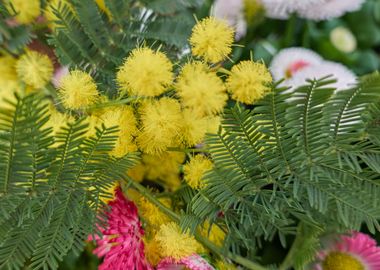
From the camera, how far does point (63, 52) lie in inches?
15.4

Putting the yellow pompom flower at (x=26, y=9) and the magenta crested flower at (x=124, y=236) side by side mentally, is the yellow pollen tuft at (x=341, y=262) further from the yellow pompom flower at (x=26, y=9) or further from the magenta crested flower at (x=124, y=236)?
the yellow pompom flower at (x=26, y=9)

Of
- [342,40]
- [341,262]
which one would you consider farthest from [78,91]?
[342,40]

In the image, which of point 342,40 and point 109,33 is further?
point 342,40

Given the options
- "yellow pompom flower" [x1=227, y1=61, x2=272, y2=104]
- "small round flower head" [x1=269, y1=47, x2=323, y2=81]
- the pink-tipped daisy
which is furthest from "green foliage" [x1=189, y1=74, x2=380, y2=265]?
"small round flower head" [x1=269, y1=47, x2=323, y2=81]

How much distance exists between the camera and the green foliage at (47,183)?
289 millimetres

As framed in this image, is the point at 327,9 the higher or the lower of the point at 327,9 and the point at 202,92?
the higher

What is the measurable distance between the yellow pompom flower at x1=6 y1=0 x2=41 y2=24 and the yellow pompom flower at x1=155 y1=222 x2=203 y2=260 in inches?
8.4

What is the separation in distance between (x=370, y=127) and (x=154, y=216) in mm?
168

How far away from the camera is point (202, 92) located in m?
0.28

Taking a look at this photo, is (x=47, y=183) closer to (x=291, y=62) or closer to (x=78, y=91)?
(x=78, y=91)

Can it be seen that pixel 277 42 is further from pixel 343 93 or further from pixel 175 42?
pixel 343 93

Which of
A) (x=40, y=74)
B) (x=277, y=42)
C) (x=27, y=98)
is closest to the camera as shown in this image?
(x=27, y=98)

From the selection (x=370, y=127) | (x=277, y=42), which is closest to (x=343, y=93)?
(x=370, y=127)

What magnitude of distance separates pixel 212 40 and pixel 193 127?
5cm
